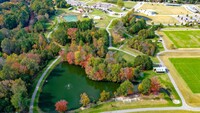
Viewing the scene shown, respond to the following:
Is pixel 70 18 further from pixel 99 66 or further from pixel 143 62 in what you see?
pixel 143 62

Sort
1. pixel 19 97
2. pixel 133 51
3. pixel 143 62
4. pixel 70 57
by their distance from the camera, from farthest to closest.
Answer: pixel 133 51 < pixel 70 57 < pixel 143 62 < pixel 19 97

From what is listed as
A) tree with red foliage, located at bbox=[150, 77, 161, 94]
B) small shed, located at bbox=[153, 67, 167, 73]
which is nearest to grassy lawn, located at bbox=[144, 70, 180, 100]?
small shed, located at bbox=[153, 67, 167, 73]

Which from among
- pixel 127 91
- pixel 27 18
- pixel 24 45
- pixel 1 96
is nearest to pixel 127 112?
pixel 127 91

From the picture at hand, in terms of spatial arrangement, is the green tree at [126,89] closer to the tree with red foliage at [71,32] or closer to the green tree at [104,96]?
the green tree at [104,96]

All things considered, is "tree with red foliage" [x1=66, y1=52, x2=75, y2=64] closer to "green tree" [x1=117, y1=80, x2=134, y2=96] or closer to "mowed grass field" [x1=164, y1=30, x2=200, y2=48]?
"green tree" [x1=117, y1=80, x2=134, y2=96]

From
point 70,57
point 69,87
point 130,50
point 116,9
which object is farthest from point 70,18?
point 69,87

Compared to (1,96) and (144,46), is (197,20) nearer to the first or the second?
(144,46)
